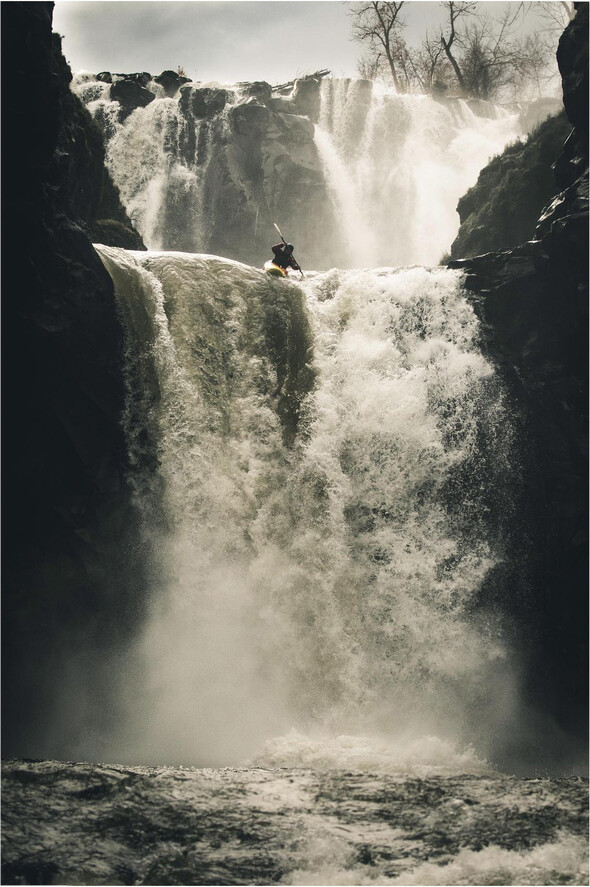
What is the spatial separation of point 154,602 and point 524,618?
5315mm

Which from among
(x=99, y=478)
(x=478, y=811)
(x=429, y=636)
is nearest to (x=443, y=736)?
(x=429, y=636)

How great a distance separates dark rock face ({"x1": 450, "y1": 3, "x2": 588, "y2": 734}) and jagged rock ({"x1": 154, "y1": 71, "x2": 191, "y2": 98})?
16756 millimetres

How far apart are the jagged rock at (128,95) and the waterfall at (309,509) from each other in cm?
1456

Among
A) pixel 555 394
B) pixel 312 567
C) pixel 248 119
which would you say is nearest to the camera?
pixel 312 567

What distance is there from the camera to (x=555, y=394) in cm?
1095

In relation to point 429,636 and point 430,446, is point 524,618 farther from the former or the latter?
point 430,446

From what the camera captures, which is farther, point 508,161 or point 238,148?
point 238,148

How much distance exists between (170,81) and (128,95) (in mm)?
1723

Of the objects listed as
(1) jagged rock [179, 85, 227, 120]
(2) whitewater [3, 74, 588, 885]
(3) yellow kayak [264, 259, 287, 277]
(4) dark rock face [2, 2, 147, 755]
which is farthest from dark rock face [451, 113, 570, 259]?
(1) jagged rock [179, 85, 227, 120]

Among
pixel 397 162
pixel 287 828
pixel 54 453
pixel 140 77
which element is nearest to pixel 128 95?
pixel 140 77

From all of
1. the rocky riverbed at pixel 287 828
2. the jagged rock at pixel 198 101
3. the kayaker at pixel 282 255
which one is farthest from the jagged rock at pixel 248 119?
the rocky riverbed at pixel 287 828

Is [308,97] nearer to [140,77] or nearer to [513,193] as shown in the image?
[140,77]

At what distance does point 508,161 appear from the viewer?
631 inches

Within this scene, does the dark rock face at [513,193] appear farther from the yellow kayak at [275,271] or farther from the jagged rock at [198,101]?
the jagged rock at [198,101]
